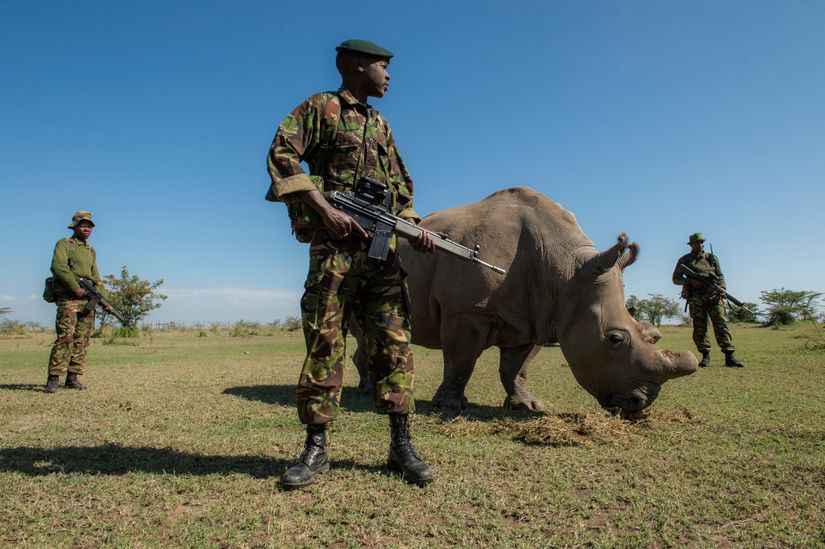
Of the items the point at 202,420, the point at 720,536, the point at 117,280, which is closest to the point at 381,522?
the point at 720,536

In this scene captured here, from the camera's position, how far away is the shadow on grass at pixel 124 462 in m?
3.51

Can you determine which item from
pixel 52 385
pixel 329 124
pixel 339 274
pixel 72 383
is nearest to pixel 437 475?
pixel 339 274

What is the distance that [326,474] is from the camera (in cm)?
341

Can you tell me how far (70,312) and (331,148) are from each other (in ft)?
20.6

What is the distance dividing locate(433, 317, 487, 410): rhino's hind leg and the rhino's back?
0.18 metres

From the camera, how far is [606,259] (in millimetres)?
5078

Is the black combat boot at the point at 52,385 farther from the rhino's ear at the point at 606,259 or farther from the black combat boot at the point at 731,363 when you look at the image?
the black combat boot at the point at 731,363

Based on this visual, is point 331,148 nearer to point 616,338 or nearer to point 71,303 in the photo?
point 616,338

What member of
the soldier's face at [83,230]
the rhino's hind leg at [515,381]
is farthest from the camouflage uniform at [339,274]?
the soldier's face at [83,230]

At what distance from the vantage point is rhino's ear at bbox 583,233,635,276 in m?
4.93

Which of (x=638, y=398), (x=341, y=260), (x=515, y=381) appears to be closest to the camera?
(x=341, y=260)

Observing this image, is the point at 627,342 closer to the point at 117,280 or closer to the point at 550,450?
the point at 550,450

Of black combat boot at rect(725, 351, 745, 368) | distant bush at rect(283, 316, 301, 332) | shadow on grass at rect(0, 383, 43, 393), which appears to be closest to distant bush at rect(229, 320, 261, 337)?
distant bush at rect(283, 316, 301, 332)

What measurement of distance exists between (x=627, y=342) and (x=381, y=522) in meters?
3.16
